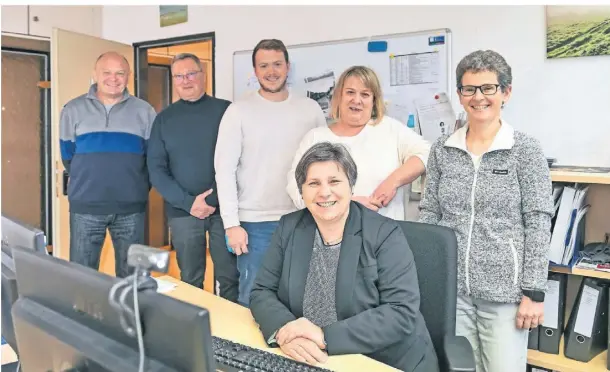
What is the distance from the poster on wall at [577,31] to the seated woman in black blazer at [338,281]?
1.31m

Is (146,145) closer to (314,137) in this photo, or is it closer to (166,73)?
(314,137)

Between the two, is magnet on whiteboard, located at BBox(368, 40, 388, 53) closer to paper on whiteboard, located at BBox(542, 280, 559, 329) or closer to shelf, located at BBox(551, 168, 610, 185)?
shelf, located at BBox(551, 168, 610, 185)

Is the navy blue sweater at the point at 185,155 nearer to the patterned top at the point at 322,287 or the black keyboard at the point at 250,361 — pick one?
the patterned top at the point at 322,287

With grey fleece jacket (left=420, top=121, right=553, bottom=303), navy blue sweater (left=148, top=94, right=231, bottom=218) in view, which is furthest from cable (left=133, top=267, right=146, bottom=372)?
navy blue sweater (left=148, top=94, right=231, bottom=218)

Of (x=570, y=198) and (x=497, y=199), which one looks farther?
(x=570, y=198)

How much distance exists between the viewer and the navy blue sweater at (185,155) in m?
2.71

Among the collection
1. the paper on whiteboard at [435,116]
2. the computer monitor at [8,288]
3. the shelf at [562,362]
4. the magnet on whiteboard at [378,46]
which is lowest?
the shelf at [562,362]

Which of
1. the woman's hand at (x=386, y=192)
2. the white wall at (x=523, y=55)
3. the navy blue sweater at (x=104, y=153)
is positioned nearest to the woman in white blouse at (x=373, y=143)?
the woman's hand at (x=386, y=192)

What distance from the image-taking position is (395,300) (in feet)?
4.96

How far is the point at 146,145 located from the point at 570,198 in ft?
6.62

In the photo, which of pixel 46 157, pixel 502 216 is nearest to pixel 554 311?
pixel 502 216

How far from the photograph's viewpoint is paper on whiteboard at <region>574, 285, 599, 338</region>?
2.11m

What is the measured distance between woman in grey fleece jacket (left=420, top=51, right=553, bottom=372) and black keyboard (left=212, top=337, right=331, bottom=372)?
0.75 metres
